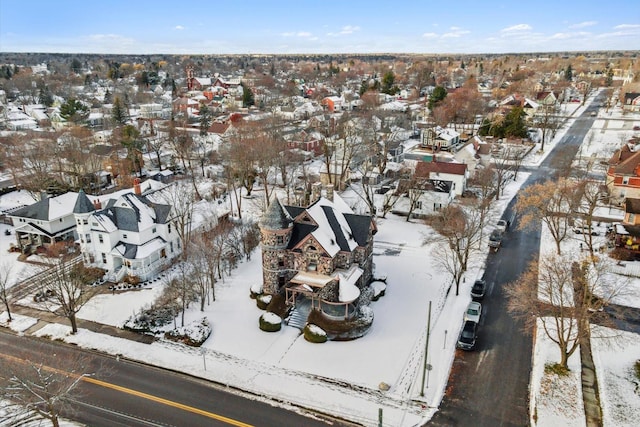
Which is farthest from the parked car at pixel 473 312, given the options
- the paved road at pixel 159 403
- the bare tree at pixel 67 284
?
the bare tree at pixel 67 284

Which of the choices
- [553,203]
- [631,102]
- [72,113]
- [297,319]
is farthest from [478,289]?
[631,102]

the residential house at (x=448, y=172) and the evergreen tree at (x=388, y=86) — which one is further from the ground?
the evergreen tree at (x=388, y=86)

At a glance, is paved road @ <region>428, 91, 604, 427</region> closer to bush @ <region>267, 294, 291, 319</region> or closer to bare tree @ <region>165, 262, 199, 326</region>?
bush @ <region>267, 294, 291, 319</region>

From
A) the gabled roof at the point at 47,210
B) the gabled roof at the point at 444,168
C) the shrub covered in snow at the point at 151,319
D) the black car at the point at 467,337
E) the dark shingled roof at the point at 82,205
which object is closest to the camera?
the black car at the point at 467,337

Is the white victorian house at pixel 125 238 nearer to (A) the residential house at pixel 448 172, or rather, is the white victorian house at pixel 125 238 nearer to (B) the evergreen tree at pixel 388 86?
(A) the residential house at pixel 448 172

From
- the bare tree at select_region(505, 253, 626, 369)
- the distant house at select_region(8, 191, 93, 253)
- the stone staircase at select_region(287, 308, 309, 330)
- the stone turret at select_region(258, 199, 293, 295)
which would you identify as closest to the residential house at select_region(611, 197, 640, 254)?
the bare tree at select_region(505, 253, 626, 369)

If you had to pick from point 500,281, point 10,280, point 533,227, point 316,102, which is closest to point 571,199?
point 533,227

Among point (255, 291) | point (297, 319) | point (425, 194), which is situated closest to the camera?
point (297, 319)

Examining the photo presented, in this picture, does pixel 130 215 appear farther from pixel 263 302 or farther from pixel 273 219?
pixel 263 302
